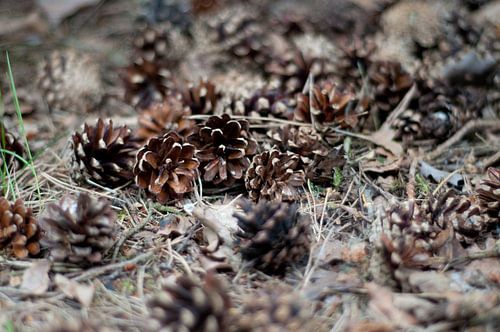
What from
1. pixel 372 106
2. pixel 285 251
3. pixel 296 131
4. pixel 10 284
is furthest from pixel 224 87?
pixel 10 284

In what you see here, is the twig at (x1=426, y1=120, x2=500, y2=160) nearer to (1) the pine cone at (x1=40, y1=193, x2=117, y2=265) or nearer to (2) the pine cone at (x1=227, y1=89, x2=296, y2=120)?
(2) the pine cone at (x1=227, y1=89, x2=296, y2=120)

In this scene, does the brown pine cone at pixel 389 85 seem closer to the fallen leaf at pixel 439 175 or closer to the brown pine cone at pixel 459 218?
the fallen leaf at pixel 439 175

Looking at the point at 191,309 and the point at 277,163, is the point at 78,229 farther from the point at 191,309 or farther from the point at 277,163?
the point at 277,163

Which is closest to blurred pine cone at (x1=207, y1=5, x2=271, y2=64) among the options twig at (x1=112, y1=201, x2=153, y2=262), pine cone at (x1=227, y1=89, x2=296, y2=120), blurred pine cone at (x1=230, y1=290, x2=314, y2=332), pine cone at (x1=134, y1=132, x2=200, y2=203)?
pine cone at (x1=227, y1=89, x2=296, y2=120)

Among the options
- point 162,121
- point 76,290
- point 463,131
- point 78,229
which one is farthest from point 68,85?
point 463,131

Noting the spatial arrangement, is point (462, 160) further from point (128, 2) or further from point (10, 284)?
point (128, 2)

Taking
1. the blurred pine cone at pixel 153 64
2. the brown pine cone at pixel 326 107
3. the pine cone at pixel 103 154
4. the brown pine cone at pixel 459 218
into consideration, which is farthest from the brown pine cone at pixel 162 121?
the brown pine cone at pixel 459 218
